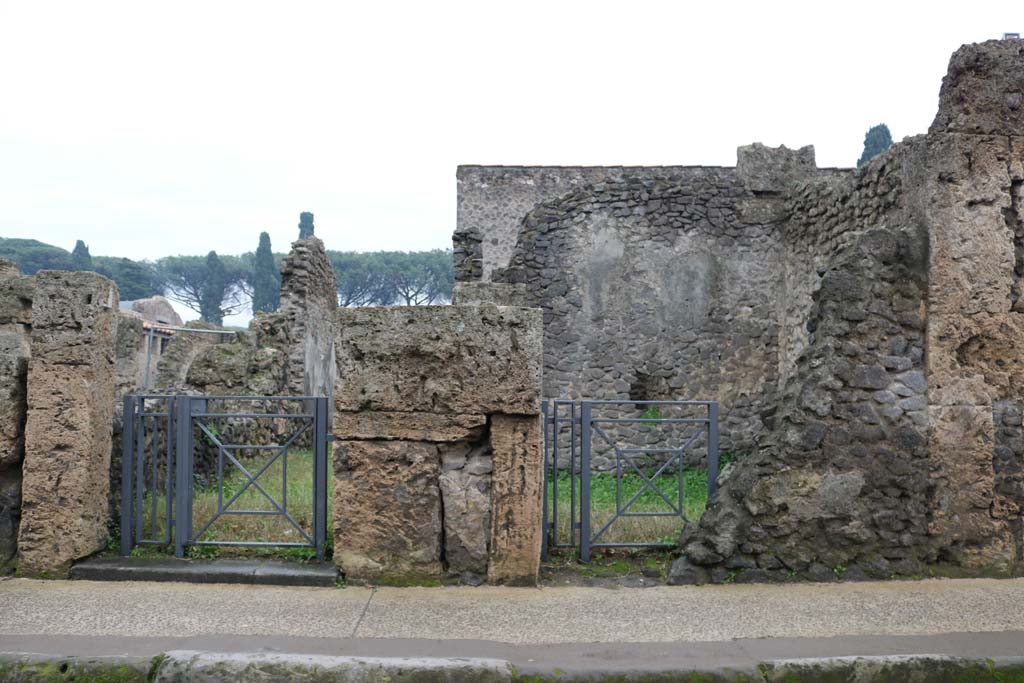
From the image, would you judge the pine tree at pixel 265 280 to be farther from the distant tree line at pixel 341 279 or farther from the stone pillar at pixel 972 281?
the stone pillar at pixel 972 281

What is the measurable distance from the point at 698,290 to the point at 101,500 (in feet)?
25.3

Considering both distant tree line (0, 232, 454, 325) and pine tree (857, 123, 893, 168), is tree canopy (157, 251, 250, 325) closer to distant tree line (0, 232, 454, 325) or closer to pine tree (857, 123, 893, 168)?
distant tree line (0, 232, 454, 325)

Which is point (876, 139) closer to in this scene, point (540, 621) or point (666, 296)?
point (666, 296)

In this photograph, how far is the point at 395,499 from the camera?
15.9 feet

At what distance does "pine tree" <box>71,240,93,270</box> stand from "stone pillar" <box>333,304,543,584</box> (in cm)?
3903

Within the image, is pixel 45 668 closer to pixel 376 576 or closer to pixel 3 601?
pixel 3 601

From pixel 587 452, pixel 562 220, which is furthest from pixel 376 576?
pixel 562 220

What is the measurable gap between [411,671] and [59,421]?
306 centimetres

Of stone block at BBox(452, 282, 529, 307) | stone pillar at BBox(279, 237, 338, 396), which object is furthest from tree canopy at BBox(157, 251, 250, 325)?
stone block at BBox(452, 282, 529, 307)

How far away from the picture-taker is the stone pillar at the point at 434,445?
4809 mm

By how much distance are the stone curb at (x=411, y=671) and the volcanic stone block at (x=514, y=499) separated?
120 cm

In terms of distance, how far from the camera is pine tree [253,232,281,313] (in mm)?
46125

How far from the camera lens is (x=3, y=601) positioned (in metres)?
4.51

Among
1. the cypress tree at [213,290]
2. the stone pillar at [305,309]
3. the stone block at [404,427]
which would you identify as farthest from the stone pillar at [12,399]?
the cypress tree at [213,290]
